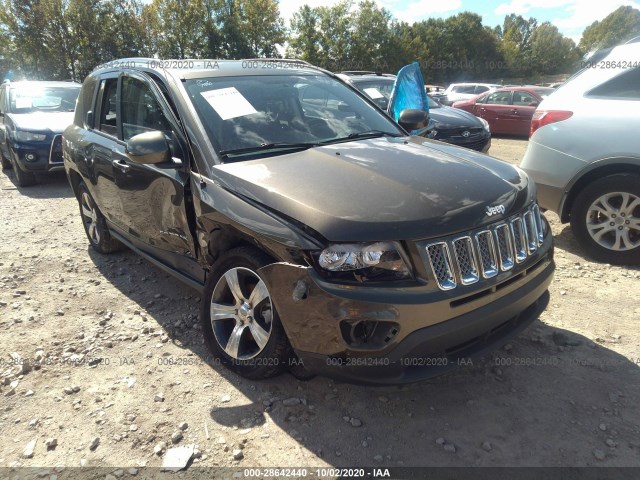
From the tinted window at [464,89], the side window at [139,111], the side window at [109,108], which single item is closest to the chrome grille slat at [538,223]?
the side window at [139,111]

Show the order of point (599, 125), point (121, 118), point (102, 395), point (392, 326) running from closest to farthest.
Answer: point (392, 326), point (102, 395), point (121, 118), point (599, 125)

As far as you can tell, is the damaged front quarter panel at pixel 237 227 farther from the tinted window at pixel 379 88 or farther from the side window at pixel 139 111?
the tinted window at pixel 379 88

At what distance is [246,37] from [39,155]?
36.9m

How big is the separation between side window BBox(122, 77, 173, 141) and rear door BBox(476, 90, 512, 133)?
12212mm

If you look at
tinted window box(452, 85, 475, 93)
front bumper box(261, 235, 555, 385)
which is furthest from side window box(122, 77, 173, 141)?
tinted window box(452, 85, 475, 93)

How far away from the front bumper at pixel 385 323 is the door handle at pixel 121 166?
1.84 m

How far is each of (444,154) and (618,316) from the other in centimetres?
183

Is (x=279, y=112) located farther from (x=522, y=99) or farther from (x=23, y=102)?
(x=522, y=99)

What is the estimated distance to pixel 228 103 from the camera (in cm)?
311

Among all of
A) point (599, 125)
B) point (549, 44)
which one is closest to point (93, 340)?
point (599, 125)

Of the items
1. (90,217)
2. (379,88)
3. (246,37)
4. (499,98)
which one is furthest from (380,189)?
(246,37)

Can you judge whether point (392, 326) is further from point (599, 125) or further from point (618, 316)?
point (599, 125)

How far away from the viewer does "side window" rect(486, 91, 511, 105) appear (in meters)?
13.9

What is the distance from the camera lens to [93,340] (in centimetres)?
341
